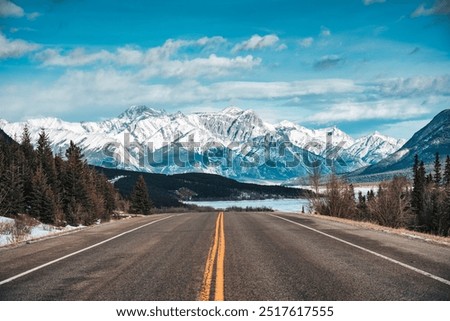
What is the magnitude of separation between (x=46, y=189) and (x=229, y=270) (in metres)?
29.5

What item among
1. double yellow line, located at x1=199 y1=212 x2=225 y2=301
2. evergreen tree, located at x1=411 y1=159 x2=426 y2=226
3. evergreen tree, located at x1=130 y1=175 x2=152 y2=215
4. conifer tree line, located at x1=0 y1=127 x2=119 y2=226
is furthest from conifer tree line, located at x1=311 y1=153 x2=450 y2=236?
evergreen tree, located at x1=130 y1=175 x2=152 y2=215

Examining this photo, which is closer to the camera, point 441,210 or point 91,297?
point 91,297

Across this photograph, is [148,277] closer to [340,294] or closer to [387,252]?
[340,294]

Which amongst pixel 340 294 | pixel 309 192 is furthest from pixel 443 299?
pixel 309 192

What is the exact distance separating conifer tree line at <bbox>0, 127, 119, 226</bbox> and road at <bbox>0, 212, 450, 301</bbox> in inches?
794

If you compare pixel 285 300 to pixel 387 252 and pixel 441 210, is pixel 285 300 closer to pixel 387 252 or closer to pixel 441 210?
pixel 387 252

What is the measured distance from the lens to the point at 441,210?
4991 cm

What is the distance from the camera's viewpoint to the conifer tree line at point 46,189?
3459cm

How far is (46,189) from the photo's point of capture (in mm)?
35562

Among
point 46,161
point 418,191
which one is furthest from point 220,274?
point 418,191

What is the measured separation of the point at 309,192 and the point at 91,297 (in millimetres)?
42592
